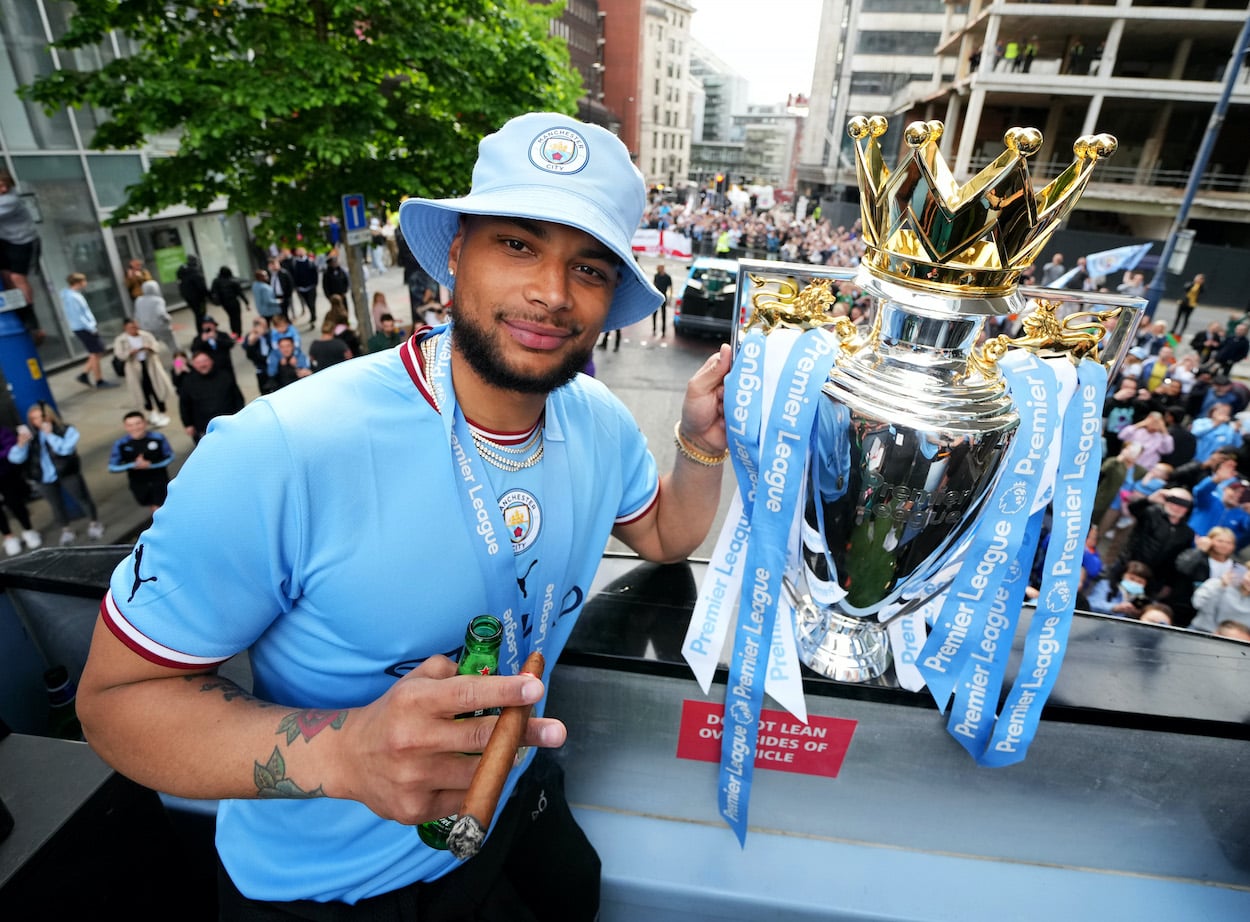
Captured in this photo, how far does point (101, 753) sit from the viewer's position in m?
1.22

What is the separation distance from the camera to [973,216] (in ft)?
4.41

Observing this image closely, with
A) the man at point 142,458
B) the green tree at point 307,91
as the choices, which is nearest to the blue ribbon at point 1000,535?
the man at point 142,458

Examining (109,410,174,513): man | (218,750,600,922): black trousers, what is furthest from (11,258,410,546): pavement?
(218,750,600,922): black trousers

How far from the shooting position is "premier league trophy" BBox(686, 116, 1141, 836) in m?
1.40

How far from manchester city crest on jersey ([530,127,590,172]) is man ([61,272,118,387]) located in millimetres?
11546

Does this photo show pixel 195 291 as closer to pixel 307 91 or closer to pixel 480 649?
pixel 307 91

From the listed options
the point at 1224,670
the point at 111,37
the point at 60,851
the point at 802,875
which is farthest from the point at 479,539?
the point at 111,37

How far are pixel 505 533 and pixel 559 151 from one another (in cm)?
88

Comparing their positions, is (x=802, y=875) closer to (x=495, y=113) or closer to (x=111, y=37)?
(x=495, y=113)

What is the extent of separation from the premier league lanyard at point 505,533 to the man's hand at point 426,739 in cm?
40

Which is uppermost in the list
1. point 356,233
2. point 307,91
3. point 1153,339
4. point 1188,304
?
point 307,91

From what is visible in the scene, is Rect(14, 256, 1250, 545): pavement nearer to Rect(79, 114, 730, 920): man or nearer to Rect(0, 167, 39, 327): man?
Rect(0, 167, 39, 327): man

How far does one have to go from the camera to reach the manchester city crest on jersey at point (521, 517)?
61.4 inches

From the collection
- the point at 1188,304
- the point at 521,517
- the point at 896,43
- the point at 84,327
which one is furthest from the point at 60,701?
the point at 896,43
